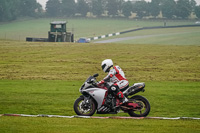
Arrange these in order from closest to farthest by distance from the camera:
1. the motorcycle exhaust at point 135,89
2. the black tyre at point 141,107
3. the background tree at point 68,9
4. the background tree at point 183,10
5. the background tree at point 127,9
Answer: the motorcycle exhaust at point 135,89 < the black tyre at point 141,107 < the background tree at point 183,10 < the background tree at point 127,9 < the background tree at point 68,9

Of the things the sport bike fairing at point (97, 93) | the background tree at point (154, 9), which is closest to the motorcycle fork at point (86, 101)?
the sport bike fairing at point (97, 93)

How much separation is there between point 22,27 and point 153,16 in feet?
159

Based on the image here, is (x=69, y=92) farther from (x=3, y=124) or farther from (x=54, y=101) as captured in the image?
(x=3, y=124)

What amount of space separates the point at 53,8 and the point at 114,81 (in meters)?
132

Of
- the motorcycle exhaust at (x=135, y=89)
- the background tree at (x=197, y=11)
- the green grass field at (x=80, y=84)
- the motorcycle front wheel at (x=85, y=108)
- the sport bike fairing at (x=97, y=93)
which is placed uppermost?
the background tree at (x=197, y=11)

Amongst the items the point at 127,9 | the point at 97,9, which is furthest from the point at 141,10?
the point at 97,9

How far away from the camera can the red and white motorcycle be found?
13383 millimetres

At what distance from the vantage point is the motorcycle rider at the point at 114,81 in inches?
523

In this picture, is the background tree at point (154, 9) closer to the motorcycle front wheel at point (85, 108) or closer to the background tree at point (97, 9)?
the background tree at point (97, 9)

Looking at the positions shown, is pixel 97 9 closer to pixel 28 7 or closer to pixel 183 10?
pixel 28 7

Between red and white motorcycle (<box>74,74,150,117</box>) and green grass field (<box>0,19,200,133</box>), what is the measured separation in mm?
963

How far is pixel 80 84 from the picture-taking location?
79.7 ft

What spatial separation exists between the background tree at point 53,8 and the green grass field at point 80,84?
88851mm

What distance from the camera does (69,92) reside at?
2031 centimetres
